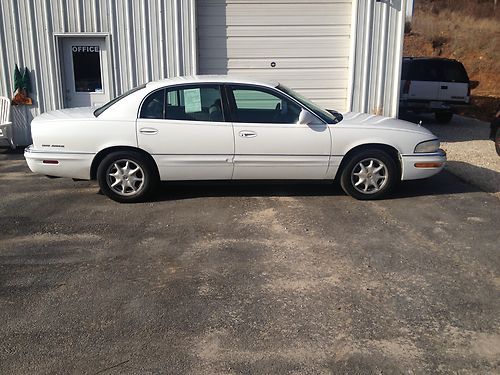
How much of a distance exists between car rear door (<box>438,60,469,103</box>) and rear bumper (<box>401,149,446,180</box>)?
29.1 feet

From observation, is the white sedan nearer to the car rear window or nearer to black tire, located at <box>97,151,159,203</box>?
black tire, located at <box>97,151,159,203</box>

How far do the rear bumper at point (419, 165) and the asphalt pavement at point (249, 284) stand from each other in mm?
363

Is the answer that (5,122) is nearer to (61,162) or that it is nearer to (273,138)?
(61,162)

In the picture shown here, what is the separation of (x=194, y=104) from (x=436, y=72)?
10583 mm

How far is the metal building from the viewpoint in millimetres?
9938

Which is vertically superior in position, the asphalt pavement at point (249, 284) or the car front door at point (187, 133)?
the car front door at point (187, 133)

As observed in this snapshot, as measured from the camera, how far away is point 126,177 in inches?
261

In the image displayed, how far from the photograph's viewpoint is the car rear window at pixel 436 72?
1505cm

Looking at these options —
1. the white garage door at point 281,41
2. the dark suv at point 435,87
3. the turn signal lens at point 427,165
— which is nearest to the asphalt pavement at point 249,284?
the turn signal lens at point 427,165

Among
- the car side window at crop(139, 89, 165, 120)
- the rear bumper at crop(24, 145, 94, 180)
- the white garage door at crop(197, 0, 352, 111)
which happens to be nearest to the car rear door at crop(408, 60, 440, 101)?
the white garage door at crop(197, 0, 352, 111)

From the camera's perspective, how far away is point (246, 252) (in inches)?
202

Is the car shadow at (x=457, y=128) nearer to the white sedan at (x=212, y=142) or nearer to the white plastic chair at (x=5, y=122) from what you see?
the white sedan at (x=212, y=142)

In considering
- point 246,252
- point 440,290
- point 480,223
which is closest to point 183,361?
point 246,252

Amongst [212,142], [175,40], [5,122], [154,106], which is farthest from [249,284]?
[5,122]
